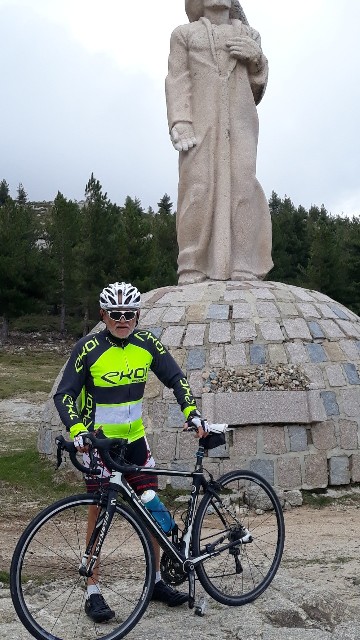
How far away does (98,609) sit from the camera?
12.3 ft

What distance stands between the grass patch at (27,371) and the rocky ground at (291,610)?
11.7m

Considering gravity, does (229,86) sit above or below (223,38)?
below

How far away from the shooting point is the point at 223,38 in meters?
9.34

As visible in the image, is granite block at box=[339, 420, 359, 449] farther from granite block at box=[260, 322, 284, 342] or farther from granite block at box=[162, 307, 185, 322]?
granite block at box=[162, 307, 185, 322]

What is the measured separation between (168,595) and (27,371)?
735 inches

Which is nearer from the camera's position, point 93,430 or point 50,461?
point 93,430

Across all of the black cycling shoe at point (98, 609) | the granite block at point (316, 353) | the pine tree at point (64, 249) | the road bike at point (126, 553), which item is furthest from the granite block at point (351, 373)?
the pine tree at point (64, 249)

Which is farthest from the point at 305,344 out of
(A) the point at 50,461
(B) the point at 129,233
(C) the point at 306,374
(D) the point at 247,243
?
(B) the point at 129,233

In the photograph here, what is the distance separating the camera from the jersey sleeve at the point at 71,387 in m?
3.81

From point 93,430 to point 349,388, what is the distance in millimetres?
4852

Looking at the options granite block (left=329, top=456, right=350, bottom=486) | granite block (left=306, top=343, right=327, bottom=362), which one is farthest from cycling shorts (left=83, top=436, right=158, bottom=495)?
granite block (left=306, top=343, right=327, bottom=362)

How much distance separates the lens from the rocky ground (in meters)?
3.73

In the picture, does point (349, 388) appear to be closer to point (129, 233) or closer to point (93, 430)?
point (93, 430)

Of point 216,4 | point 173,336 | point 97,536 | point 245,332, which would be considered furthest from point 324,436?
point 216,4
